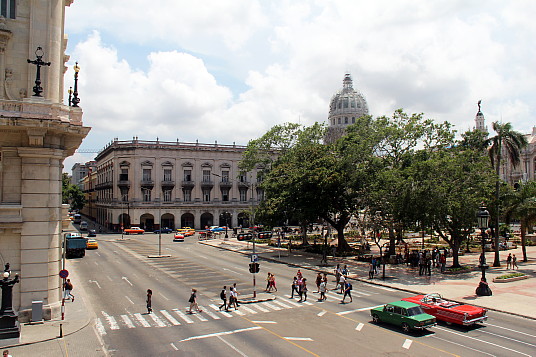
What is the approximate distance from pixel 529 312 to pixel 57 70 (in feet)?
91.2

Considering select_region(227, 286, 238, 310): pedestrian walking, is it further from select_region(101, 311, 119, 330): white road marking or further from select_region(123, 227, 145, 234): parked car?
select_region(123, 227, 145, 234): parked car

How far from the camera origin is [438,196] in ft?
109

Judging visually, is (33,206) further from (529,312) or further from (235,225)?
(235,225)

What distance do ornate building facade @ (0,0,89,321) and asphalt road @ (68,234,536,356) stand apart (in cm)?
385

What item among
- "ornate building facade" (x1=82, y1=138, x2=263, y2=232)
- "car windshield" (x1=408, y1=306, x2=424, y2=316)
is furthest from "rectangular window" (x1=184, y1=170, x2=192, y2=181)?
"car windshield" (x1=408, y1=306, x2=424, y2=316)

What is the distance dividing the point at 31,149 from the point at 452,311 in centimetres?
2146

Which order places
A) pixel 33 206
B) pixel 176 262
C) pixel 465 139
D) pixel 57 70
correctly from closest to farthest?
pixel 33 206 < pixel 57 70 < pixel 176 262 < pixel 465 139

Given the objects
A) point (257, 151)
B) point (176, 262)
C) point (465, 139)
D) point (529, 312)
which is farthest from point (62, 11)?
point (465, 139)

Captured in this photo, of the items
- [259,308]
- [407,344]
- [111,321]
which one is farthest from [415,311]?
[111,321]

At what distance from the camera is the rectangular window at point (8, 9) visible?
2119cm

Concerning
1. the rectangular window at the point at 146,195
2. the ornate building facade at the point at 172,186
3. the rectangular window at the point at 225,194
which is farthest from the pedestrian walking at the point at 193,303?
the rectangular window at the point at 225,194

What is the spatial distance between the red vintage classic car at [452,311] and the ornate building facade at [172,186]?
59.5m

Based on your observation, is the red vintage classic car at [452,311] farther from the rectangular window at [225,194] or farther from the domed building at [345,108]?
the domed building at [345,108]

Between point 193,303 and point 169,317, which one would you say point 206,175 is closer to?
point 193,303
